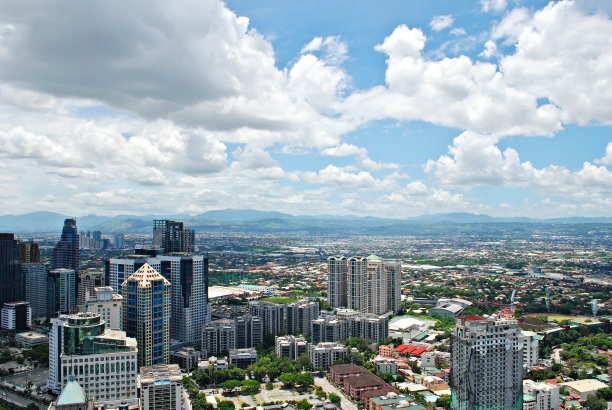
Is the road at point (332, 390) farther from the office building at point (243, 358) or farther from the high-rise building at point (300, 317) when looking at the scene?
the high-rise building at point (300, 317)

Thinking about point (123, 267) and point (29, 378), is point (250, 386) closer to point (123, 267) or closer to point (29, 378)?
point (123, 267)

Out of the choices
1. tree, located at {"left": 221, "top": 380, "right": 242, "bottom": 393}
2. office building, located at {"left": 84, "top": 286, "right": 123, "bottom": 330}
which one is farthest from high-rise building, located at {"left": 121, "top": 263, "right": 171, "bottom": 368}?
tree, located at {"left": 221, "top": 380, "right": 242, "bottom": 393}

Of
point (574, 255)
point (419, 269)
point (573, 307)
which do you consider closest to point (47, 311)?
point (573, 307)

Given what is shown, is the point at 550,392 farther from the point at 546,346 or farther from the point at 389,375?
the point at 546,346

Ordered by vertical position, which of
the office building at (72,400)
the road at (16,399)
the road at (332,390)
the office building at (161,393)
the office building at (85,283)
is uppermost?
the office building at (85,283)

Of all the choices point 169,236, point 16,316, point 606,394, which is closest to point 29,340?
point 16,316

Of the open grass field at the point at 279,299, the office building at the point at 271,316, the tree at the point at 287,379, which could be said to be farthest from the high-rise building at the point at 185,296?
the open grass field at the point at 279,299
